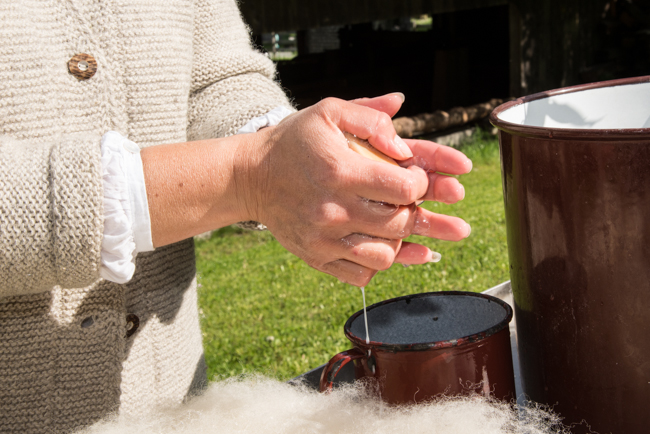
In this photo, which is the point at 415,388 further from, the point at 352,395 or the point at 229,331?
the point at 229,331

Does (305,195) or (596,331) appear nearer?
(596,331)

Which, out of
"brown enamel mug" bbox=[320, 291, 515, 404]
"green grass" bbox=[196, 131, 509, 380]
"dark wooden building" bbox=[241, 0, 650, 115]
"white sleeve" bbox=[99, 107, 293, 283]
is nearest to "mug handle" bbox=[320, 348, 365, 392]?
"brown enamel mug" bbox=[320, 291, 515, 404]

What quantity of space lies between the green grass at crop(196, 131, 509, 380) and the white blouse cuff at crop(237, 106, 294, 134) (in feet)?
6.22

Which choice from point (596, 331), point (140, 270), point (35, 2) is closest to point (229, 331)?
point (140, 270)

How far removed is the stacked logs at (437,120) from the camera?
7238mm

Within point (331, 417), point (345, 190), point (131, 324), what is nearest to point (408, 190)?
point (345, 190)

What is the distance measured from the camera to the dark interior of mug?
3.45 ft

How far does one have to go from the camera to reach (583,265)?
32.9 inches

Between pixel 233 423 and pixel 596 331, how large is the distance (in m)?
0.53

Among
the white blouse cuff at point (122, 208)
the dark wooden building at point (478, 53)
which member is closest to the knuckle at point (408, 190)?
the white blouse cuff at point (122, 208)

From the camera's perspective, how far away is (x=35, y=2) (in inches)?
45.3

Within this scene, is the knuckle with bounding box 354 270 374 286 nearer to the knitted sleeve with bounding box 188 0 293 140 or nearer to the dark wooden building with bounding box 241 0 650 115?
the knitted sleeve with bounding box 188 0 293 140

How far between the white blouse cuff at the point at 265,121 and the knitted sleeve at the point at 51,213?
1.24 feet

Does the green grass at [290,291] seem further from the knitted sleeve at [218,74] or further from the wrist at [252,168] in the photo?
the wrist at [252,168]
